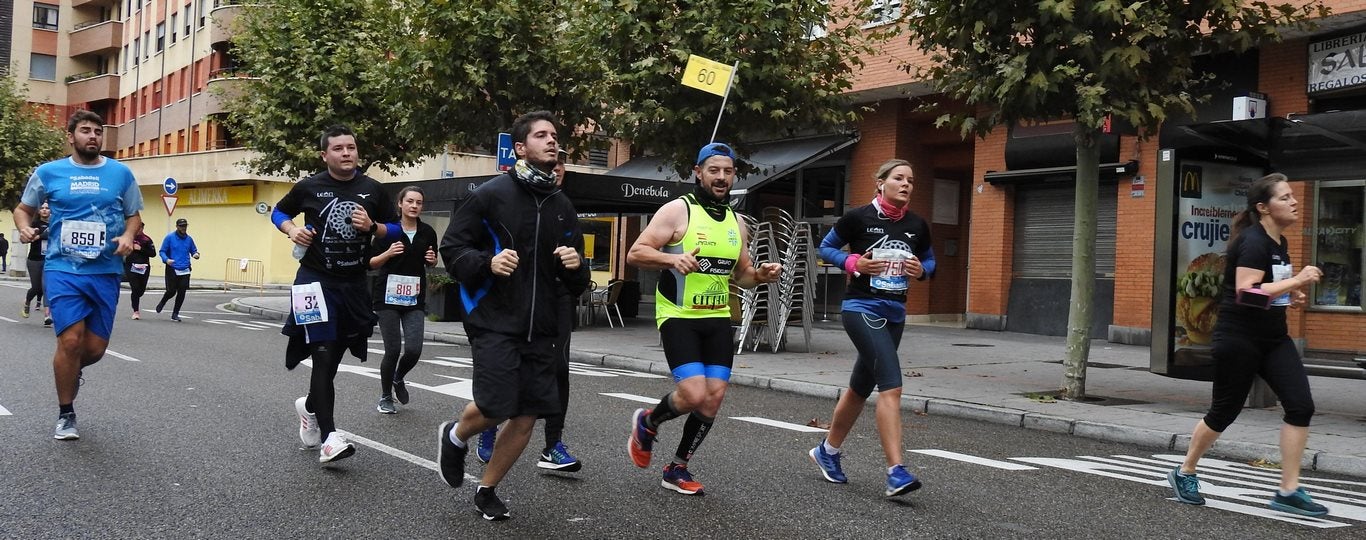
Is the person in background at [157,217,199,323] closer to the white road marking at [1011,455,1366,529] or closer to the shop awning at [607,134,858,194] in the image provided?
the shop awning at [607,134,858,194]

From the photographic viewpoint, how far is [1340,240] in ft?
53.0

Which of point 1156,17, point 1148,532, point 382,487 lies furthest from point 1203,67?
point 382,487

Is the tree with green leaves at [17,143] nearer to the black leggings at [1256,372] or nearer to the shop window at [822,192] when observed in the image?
the shop window at [822,192]

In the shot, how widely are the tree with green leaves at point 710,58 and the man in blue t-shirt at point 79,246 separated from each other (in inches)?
365

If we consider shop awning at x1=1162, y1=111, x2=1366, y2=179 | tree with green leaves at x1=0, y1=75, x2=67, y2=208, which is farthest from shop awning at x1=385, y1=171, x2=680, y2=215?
tree with green leaves at x1=0, y1=75, x2=67, y2=208

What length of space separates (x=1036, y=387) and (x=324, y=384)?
7.85 meters

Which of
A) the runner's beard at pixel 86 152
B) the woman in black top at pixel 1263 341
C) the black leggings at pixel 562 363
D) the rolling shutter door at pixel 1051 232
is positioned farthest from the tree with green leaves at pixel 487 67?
the woman in black top at pixel 1263 341

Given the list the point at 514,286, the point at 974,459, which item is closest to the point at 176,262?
the point at 974,459

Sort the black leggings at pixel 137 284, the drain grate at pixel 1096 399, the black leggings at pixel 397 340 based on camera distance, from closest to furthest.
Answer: the black leggings at pixel 397 340 < the drain grate at pixel 1096 399 < the black leggings at pixel 137 284

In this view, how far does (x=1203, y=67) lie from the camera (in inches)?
A: 698

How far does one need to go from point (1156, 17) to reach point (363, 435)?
23.3ft

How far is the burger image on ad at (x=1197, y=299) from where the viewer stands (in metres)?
10.7

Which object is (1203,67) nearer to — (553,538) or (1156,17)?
(1156,17)

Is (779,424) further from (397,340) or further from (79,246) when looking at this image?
(79,246)
